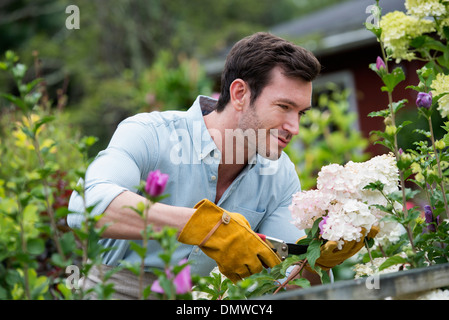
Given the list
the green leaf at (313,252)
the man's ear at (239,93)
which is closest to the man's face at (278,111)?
the man's ear at (239,93)

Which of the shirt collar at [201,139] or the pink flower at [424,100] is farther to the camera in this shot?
the shirt collar at [201,139]

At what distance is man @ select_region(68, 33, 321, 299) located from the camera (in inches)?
73.3

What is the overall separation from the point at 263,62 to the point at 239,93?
0.59ft

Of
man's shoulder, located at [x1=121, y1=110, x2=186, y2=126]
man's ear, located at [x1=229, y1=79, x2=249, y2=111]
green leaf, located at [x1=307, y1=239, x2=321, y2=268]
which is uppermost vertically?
man's ear, located at [x1=229, y1=79, x2=249, y2=111]

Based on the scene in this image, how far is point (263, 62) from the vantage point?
2.08m

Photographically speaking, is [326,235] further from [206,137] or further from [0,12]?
[0,12]

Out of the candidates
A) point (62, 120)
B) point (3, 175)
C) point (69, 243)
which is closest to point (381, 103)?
point (62, 120)

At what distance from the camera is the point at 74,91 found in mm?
14219

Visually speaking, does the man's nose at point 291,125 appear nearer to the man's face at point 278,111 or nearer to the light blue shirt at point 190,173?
the man's face at point 278,111

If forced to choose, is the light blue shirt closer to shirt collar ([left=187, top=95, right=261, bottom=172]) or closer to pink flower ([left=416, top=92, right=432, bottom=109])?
shirt collar ([left=187, top=95, right=261, bottom=172])

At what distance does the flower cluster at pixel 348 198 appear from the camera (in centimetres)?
132

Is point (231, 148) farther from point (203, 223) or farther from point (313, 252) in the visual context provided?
point (313, 252)

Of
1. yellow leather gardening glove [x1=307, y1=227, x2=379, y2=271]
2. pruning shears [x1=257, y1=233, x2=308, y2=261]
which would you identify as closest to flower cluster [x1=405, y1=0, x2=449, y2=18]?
yellow leather gardening glove [x1=307, y1=227, x2=379, y2=271]

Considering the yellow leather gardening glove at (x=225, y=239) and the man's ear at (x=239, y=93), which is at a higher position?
the man's ear at (x=239, y=93)
